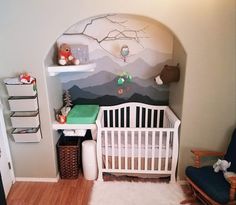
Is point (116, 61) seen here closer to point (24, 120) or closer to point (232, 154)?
point (24, 120)

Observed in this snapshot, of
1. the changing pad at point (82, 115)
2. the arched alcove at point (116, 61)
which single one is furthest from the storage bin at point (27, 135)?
the changing pad at point (82, 115)

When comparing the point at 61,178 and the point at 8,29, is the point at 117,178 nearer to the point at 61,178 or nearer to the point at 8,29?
the point at 61,178

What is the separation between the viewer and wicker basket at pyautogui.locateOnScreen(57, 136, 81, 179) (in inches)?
109

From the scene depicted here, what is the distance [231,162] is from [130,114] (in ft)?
4.45

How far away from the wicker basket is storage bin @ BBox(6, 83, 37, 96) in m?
0.80

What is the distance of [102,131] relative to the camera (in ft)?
8.84

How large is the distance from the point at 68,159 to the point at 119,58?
1.49 metres

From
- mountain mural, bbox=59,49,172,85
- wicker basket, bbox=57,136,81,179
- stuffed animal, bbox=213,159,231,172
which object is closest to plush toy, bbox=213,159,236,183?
stuffed animal, bbox=213,159,231,172

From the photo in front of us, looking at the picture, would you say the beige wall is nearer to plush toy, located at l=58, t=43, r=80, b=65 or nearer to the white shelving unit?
the white shelving unit

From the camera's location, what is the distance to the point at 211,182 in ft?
7.16

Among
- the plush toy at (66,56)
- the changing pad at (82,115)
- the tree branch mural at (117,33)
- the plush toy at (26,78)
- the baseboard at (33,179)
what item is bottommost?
the baseboard at (33,179)

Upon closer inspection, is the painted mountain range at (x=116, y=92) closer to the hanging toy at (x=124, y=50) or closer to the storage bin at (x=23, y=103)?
the hanging toy at (x=124, y=50)

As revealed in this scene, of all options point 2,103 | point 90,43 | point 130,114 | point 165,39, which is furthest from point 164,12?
point 2,103

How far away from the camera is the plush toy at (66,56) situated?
8.66 ft
